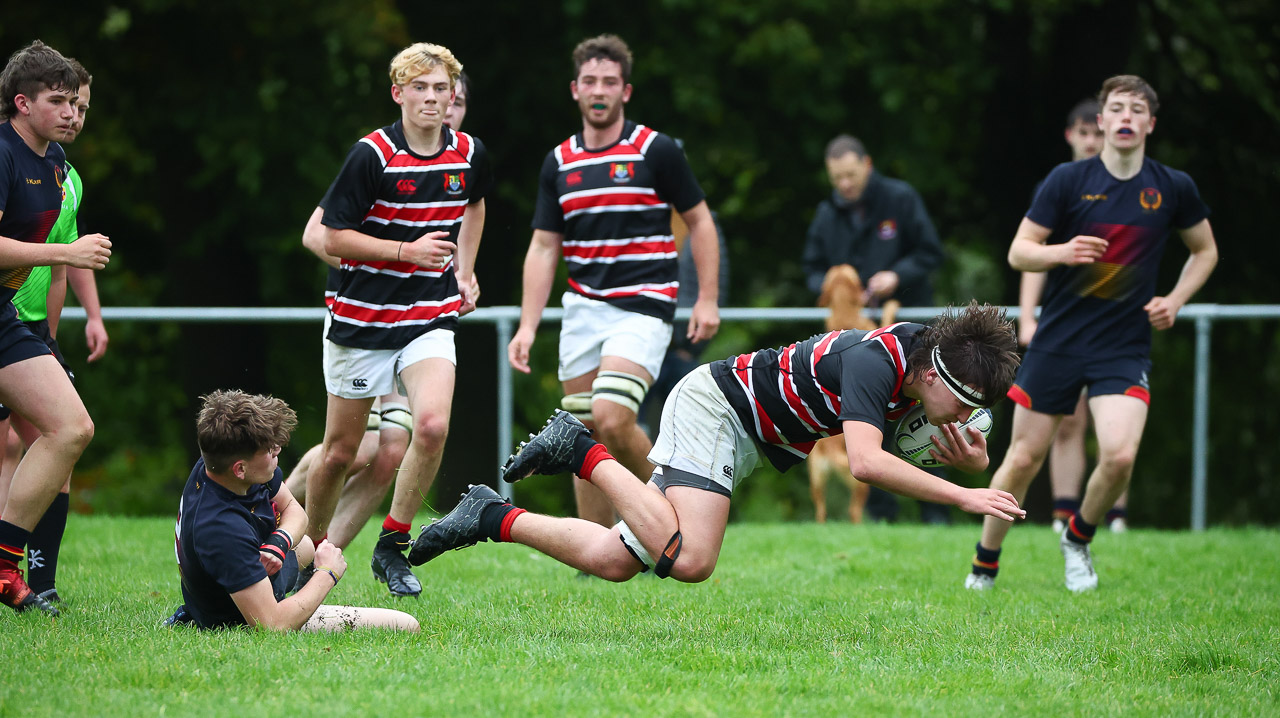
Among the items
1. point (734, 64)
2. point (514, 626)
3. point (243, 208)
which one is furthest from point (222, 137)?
point (514, 626)

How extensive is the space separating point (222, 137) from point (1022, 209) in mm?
8223

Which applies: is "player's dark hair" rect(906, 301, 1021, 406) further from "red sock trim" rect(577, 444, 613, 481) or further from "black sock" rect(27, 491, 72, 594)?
"black sock" rect(27, 491, 72, 594)

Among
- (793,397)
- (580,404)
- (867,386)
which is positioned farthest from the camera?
(580,404)

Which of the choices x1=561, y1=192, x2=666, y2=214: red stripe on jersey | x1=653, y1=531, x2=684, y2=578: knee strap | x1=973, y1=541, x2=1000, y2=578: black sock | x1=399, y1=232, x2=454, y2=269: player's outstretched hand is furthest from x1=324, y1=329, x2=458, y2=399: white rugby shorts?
x1=973, y1=541, x2=1000, y2=578: black sock

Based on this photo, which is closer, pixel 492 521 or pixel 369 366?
pixel 492 521

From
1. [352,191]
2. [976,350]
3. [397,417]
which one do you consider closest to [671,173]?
[352,191]

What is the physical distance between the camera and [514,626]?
193 inches

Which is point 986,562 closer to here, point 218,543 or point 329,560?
point 329,560

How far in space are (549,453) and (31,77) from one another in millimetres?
2486

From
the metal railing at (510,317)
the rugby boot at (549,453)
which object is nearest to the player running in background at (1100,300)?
the rugby boot at (549,453)

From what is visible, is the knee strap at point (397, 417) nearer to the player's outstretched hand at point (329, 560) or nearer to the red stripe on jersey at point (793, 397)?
the player's outstretched hand at point (329, 560)

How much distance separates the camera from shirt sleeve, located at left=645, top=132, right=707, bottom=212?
6.46 meters

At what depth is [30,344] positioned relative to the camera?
496 cm

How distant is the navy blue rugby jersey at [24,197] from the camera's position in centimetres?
493
